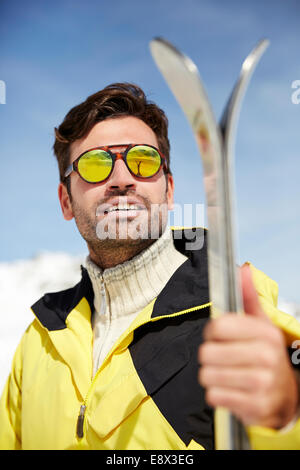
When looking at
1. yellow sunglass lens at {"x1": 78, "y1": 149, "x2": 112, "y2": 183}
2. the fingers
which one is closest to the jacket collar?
yellow sunglass lens at {"x1": 78, "y1": 149, "x2": 112, "y2": 183}

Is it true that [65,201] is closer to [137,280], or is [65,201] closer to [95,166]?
[95,166]

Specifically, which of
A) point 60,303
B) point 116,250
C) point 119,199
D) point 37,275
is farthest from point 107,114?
point 37,275

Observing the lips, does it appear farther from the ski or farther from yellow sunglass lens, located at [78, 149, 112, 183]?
the ski

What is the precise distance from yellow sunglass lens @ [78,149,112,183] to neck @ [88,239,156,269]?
361 mm

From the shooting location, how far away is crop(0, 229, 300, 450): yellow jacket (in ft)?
5.04

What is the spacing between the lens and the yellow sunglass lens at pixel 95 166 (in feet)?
6.98

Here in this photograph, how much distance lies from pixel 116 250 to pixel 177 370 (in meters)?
0.76

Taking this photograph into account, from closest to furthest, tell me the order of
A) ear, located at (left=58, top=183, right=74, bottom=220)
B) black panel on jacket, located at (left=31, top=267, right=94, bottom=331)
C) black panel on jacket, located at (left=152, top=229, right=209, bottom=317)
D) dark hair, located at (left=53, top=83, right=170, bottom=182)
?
1. black panel on jacket, located at (left=152, top=229, right=209, bottom=317)
2. black panel on jacket, located at (left=31, top=267, right=94, bottom=331)
3. dark hair, located at (left=53, top=83, right=170, bottom=182)
4. ear, located at (left=58, top=183, right=74, bottom=220)

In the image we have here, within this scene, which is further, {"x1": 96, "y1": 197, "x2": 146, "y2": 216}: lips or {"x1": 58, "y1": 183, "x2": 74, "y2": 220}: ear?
{"x1": 58, "y1": 183, "x2": 74, "y2": 220}: ear

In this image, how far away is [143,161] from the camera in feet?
7.04

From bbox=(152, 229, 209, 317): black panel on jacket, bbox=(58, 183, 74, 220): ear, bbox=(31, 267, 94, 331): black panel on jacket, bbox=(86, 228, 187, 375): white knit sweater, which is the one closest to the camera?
bbox=(152, 229, 209, 317): black panel on jacket

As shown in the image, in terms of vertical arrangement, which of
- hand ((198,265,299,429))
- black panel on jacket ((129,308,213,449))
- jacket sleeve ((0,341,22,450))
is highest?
hand ((198,265,299,429))
